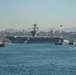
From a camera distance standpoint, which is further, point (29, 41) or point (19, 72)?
point (29, 41)

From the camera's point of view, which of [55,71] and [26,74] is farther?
[55,71]

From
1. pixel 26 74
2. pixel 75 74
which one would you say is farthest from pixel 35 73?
pixel 75 74

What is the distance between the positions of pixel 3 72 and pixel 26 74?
2.78 metres

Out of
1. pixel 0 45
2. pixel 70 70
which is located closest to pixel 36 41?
pixel 0 45

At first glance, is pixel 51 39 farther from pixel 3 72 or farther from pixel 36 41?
pixel 3 72

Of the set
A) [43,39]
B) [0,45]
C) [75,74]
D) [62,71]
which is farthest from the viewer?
[43,39]

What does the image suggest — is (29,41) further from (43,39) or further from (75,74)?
(75,74)

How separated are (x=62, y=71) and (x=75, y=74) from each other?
306 centimetres

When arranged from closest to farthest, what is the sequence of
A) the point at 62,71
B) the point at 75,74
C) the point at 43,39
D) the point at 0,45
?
1. the point at 75,74
2. the point at 62,71
3. the point at 0,45
4. the point at 43,39

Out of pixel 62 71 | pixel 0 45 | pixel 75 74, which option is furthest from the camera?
pixel 0 45

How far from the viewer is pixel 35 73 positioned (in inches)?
1511

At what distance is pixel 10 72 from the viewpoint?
130ft

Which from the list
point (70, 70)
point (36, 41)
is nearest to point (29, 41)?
point (36, 41)

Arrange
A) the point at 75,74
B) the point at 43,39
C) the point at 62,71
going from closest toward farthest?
the point at 75,74 → the point at 62,71 → the point at 43,39
